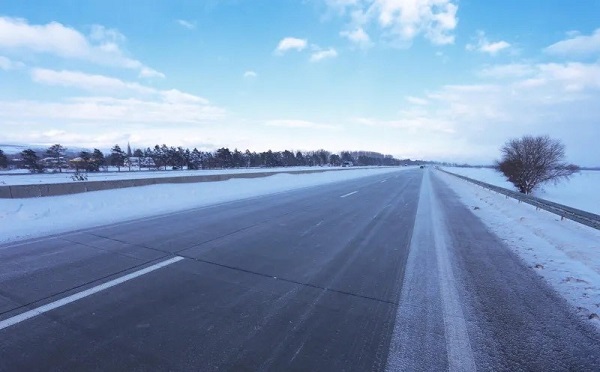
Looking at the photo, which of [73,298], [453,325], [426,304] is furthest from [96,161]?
[453,325]

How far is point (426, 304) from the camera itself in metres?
3.93

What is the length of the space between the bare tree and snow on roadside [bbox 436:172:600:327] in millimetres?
25444

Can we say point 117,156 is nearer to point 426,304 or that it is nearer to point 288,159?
point 288,159

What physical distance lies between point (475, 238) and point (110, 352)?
323 inches

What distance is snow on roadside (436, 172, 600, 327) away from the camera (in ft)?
14.2

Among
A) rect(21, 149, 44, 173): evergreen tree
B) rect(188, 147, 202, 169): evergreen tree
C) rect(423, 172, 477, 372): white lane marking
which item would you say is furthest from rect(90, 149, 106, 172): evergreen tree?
rect(423, 172, 477, 372): white lane marking

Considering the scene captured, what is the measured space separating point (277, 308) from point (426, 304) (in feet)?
6.73

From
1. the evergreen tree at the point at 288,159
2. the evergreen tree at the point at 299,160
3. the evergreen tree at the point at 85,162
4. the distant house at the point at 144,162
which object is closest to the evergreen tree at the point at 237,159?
the evergreen tree at the point at 288,159

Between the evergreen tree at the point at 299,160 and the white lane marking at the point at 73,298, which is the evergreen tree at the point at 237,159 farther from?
the white lane marking at the point at 73,298

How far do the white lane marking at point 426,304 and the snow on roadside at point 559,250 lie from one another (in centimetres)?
158

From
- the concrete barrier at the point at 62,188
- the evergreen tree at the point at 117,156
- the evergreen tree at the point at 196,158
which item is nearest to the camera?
the concrete barrier at the point at 62,188

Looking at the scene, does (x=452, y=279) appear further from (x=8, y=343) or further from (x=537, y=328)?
(x=8, y=343)

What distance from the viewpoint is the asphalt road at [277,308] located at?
2805 mm

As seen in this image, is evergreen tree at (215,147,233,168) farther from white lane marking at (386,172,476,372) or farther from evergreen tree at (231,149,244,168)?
white lane marking at (386,172,476,372)
